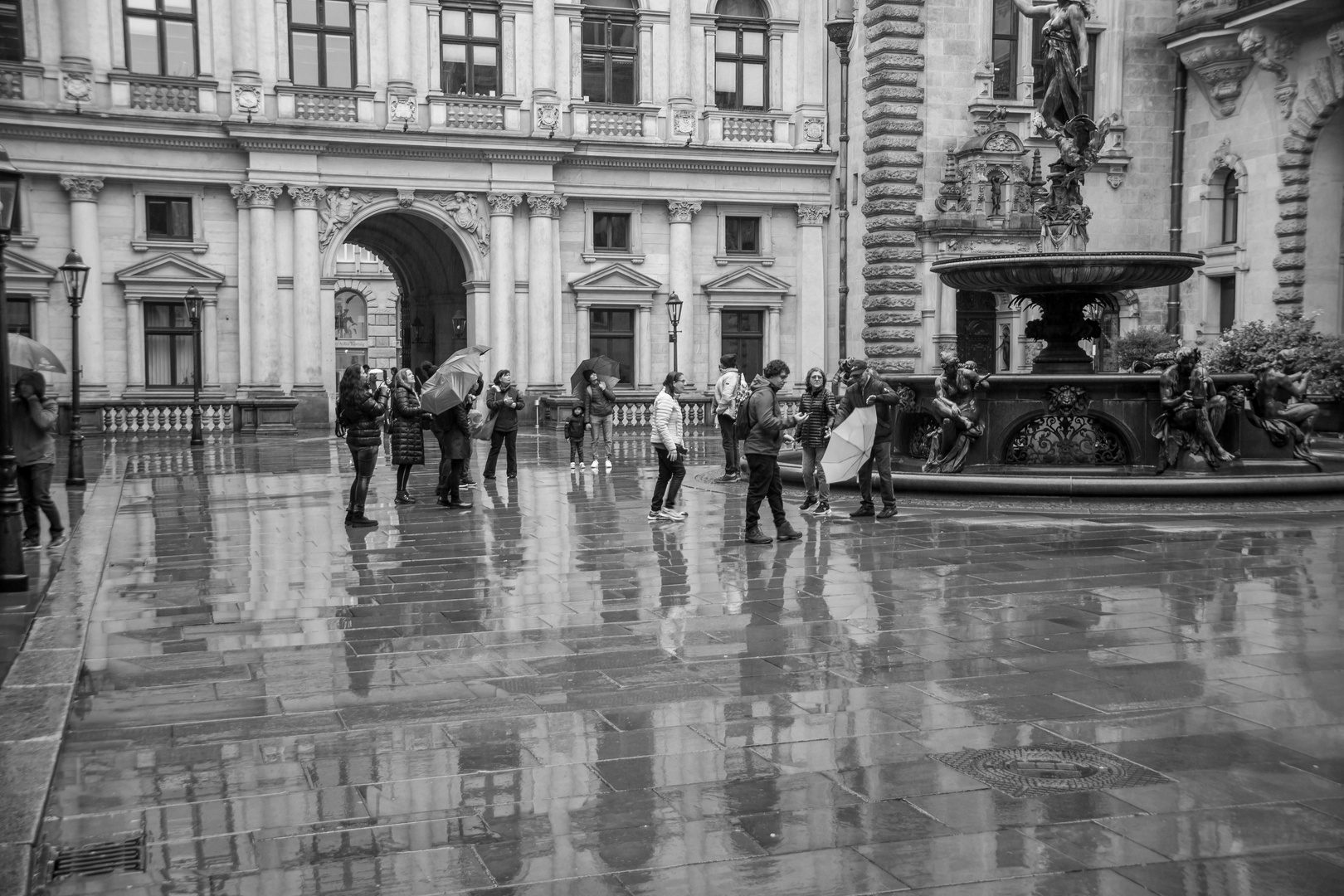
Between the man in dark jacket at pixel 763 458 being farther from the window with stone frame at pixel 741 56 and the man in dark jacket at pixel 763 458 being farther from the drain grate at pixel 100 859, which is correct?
the window with stone frame at pixel 741 56

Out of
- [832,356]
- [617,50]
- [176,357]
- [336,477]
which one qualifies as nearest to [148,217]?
[176,357]

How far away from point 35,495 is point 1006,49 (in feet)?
91.4

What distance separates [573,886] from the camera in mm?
4602

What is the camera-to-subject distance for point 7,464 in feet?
34.7

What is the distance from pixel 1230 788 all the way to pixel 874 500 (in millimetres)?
10557

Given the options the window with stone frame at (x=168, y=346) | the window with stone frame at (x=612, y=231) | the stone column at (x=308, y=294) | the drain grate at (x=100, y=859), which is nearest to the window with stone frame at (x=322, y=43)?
the stone column at (x=308, y=294)

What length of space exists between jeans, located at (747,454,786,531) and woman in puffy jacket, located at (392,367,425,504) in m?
4.97

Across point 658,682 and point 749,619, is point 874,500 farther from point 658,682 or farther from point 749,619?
point 658,682

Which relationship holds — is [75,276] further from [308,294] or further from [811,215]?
[811,215]

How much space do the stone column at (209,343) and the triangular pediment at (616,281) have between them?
9069mm

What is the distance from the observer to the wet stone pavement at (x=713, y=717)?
4.83m

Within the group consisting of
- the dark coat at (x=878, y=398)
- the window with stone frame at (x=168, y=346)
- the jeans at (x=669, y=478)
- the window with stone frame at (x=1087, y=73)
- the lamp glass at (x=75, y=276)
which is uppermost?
the window with stone frame at (x=1087, y=73)

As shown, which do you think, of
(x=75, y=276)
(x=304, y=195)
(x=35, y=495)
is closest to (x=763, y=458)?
(x=35, y=495)

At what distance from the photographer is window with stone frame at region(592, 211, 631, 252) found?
35750 mm
